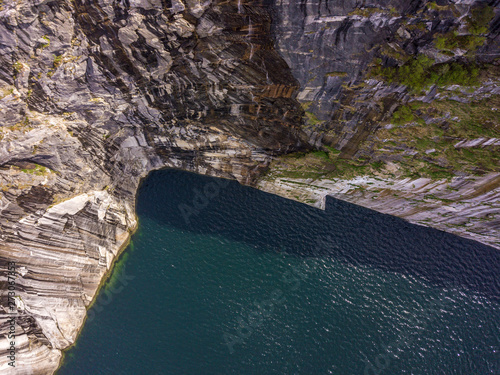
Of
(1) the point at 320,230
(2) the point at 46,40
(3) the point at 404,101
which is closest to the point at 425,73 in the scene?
(3) the point at 404,101

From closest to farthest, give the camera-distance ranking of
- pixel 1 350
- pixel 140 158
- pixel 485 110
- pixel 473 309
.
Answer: pixel 485 110
pixel 1 350
pixel 473 309
pixel 140 158

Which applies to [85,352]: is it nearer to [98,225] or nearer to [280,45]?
[98,225]

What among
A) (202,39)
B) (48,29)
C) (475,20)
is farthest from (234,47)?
A: (475,20)

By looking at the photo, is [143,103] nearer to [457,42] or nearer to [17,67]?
[17,67]

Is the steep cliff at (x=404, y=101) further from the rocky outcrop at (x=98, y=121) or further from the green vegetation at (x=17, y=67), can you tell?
the green vegetation at (x=17, y=67)

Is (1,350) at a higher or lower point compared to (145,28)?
lower

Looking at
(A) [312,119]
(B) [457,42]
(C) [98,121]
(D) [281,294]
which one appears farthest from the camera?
(D) [281,294]
